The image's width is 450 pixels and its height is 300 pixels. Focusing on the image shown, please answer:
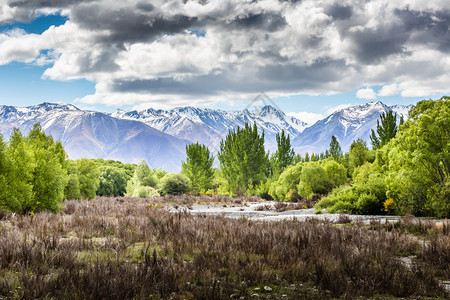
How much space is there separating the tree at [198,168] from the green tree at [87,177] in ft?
75.6

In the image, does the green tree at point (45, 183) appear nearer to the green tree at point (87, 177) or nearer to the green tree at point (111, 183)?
the green tree at point (87, 177)

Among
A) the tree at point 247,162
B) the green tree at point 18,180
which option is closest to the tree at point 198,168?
the tree at point 247,162

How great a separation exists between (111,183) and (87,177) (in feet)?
85.9

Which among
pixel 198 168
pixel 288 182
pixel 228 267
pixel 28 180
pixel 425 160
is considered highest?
pixel 198 168

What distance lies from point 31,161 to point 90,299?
11.8 m

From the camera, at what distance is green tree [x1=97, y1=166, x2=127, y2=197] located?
5771 centimetres

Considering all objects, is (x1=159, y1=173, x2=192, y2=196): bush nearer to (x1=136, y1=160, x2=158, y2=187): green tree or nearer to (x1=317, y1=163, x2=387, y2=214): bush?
(x1=136, y1=160, x2=158, y2=187): green tree

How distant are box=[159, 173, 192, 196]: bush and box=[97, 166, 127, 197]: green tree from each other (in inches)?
638

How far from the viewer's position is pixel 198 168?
190ft

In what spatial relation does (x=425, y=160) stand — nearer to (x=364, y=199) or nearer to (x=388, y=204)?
(x=388, y=204)

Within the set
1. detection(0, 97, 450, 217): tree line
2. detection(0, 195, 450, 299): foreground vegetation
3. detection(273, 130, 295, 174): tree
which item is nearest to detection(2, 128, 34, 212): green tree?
detection(0, 97, 450, 217): tree line

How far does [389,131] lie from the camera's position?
192 feet

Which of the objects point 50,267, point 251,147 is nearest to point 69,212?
point 50,267

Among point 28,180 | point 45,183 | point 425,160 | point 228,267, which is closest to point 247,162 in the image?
point 425,160
